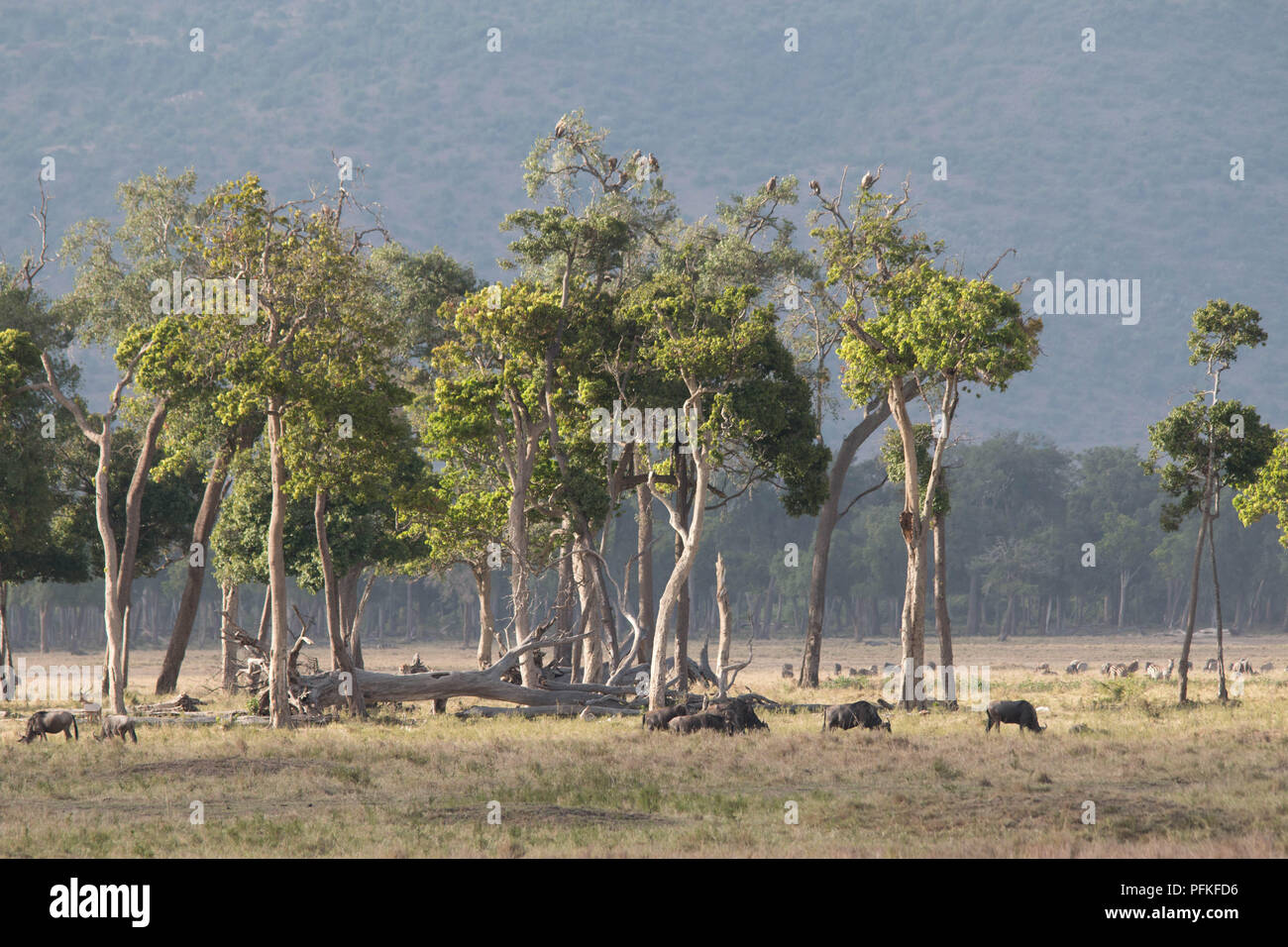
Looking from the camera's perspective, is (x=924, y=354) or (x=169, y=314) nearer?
(x=169, y=314)

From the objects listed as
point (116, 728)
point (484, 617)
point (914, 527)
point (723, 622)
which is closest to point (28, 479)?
point (116, 728)

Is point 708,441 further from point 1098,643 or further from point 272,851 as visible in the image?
point 1098,643

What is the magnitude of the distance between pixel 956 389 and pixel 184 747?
934 inches

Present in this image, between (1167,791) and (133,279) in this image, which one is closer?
(1167,791)

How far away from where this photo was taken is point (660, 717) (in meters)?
33.4

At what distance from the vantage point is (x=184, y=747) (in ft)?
98.3

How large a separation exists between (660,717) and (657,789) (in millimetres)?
10065

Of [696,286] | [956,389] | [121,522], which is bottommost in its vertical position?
[121,522]

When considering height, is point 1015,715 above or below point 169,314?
below

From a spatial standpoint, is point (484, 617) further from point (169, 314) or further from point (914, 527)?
point (169, 314)

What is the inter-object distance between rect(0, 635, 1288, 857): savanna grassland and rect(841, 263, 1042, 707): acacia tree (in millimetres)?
6151
